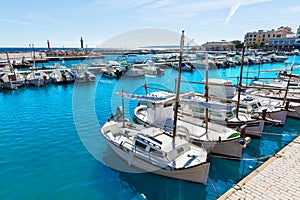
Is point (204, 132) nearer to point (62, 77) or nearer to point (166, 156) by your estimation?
point (166, 156)

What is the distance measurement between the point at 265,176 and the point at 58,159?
13.9 metres

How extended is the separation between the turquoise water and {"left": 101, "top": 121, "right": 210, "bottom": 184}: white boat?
73 centimetres

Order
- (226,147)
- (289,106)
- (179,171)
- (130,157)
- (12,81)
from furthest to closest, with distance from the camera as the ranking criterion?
(12,81) < (289,106) < (226,147) < (130,157) < (179,171)

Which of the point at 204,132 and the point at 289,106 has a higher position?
the point at 289,106

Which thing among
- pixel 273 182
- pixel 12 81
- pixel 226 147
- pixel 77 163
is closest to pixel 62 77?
pixel 12 81

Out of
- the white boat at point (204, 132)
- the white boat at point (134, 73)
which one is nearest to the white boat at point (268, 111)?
the white boat at point (204, 132)

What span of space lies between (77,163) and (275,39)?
516 ft

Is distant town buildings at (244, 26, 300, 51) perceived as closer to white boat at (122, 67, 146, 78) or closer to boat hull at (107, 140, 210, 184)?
white boat at (122, 67, 146, 78)

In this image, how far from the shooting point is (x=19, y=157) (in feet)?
49.8

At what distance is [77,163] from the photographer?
14469 mm

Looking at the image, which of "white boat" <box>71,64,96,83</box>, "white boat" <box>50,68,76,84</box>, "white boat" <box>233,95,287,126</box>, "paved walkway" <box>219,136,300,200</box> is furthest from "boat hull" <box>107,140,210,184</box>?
"white boat" <box>50,68,76,84</box>

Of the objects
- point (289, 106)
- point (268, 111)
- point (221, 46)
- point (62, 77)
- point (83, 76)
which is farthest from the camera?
point (221, 46)

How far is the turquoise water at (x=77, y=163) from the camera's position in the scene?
11.6m

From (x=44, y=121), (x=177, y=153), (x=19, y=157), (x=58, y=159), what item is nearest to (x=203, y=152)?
(x=177, y=153)
